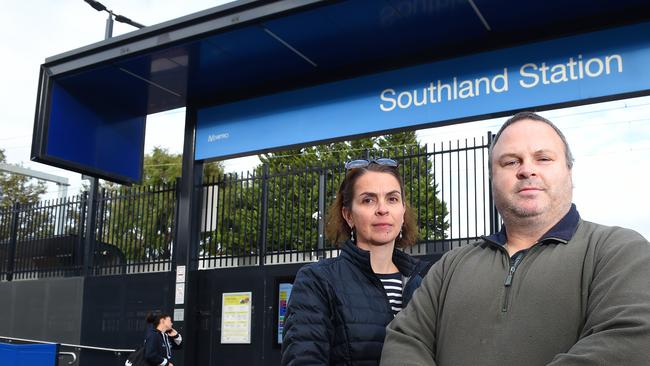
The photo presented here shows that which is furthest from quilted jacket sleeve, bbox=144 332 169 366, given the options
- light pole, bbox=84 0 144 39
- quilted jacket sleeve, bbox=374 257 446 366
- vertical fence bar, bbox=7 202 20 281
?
quilted jacket sleeve, bbox=374 257 446 366

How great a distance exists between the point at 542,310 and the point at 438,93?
581 centimetres

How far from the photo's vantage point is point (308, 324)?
251 centimetres

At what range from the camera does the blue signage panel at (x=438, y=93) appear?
259 inches

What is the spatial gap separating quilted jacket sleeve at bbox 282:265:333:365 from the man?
413 mm

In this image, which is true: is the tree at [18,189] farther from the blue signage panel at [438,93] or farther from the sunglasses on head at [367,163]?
the sunglasses on head at [367,163]

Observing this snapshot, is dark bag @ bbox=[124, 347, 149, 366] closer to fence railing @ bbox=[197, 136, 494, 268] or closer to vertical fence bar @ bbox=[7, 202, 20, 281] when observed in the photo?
fence railing @ bbox=[197, 136, 494, 268]

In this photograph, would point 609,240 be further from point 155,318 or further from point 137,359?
point 137,359

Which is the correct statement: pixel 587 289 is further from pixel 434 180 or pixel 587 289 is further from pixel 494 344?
pixel 434 180

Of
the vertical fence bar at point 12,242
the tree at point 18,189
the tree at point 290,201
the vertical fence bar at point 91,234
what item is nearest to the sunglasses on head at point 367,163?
the tree at point 290,201

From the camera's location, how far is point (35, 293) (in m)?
11.6

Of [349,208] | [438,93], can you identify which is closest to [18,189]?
[438,93]

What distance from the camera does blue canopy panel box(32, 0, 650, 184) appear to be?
6762 millimetres

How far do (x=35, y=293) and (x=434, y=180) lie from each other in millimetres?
7297

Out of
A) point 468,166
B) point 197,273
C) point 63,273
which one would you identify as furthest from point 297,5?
point 63,273
